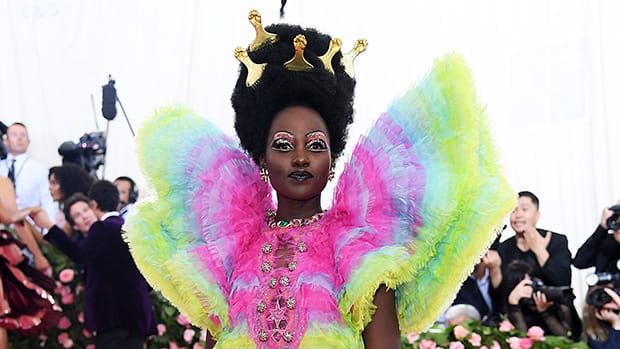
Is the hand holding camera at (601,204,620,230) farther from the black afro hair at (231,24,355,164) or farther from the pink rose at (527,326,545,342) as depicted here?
the black afro hair at (231,24,355,164)

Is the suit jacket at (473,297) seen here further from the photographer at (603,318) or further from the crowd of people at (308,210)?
the crowd of people at (308,210)

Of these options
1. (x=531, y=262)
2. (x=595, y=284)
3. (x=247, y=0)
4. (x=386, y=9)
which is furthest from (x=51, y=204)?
(x=595, y=284)

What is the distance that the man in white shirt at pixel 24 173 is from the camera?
6.54 metres

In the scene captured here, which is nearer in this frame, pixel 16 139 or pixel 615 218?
pixel 615 218

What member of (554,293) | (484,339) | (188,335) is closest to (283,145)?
(484,339)

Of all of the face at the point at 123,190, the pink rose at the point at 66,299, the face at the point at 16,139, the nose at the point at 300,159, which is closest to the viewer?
the nose at the point at 300,159

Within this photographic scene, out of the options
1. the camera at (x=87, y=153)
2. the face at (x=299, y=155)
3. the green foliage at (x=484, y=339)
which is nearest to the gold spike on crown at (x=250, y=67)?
the face at (x=299, y=155)

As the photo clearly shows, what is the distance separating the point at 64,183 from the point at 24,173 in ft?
1.29

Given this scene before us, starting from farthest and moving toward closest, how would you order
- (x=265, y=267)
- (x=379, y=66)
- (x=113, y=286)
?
(x=379, y=66), (x=113, y=286), (x=265, y=267)

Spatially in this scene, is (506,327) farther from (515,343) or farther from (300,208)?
(300,208)

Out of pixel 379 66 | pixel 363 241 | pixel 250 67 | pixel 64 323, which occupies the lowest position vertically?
pixel 64 323

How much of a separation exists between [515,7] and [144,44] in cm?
298

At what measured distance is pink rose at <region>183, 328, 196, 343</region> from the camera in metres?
5.51

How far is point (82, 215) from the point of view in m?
6.10
